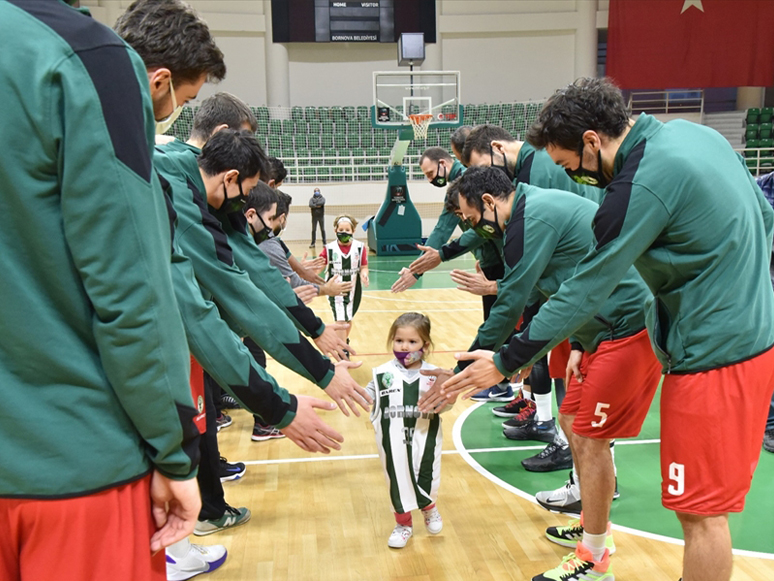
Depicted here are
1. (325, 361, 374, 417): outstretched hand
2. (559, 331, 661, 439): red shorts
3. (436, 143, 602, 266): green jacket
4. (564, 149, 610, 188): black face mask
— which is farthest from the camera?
(436, 143, 602, 266): green jacket

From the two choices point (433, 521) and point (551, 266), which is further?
point (433, 521)

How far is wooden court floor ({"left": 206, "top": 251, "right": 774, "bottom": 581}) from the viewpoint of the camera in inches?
121

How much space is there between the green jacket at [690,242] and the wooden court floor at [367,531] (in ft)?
4.53

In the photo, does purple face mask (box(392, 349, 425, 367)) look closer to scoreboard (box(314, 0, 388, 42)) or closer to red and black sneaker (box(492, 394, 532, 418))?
red and black sneaker (box(492, 394, 532, 418))

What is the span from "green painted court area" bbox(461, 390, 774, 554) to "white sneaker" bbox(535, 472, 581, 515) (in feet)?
0.64

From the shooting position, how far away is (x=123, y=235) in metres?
1.07

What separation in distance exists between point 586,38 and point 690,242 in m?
21.6

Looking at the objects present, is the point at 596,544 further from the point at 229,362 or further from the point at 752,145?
the point at 752,145

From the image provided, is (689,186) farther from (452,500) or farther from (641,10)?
(641,10)

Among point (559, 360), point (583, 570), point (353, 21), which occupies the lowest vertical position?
point (583, 570)

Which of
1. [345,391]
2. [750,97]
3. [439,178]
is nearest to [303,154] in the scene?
[750,97]

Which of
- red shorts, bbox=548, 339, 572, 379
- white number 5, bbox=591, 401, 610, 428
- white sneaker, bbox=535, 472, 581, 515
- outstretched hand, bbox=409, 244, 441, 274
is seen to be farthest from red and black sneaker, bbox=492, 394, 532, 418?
white number 5, bbox=591, 401, 610, 428

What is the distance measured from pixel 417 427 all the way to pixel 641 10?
2057 centimetres

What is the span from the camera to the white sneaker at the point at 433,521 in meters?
3.42
